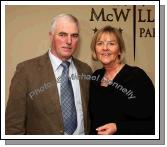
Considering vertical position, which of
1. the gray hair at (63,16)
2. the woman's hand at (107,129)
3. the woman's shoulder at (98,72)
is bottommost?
the woman's hand at (107,129)

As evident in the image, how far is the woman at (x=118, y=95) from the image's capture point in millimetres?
1627

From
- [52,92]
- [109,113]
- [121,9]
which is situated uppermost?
[121,9]

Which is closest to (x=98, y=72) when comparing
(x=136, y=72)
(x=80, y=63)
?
(x=80, y=63)

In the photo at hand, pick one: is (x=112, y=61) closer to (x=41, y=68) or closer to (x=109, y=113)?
(x=109, y=113)

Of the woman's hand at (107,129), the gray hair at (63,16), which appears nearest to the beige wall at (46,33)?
the gray hair at (63,16)

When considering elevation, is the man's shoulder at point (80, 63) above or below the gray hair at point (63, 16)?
below

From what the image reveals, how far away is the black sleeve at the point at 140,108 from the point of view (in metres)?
1.63

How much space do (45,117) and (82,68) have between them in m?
0.35

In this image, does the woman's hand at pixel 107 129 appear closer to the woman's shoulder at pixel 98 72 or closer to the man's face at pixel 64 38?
the woman's shoulder at pixel 98 72

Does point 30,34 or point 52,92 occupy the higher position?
point 30,34

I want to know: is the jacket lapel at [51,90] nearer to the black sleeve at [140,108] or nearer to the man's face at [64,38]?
the man's face at [64,38]

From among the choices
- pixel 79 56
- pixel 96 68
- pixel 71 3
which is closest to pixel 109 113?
pixel 96 68

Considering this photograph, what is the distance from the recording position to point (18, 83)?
5.37 ft

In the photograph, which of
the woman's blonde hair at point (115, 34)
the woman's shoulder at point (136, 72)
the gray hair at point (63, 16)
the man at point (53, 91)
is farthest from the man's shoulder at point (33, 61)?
the woman's shoulder at point (136, 72)
